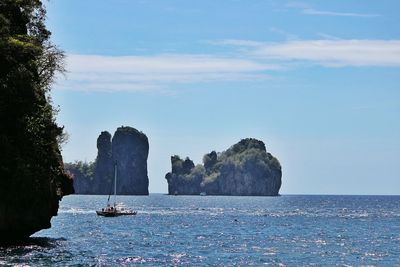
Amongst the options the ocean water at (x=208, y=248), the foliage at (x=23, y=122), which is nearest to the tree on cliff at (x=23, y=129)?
the foliage at (x=23, y=122)

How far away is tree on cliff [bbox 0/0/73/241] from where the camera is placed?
6025 cm

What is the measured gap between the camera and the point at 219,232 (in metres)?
101

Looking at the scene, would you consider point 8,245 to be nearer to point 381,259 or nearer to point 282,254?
point 282,254

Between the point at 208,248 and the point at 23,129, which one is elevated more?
the point at 23,129

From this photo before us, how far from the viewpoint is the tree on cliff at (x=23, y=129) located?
60.2 m

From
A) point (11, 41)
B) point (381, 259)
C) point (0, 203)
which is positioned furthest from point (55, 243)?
point (381, 259)

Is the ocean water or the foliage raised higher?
the foliage

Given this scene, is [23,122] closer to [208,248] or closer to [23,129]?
[23,129]

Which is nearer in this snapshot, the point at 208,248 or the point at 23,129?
the point at 23,129

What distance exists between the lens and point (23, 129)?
204 feet

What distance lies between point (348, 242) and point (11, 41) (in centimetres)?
4454

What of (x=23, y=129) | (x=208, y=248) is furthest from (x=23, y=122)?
(x=208, y=248)

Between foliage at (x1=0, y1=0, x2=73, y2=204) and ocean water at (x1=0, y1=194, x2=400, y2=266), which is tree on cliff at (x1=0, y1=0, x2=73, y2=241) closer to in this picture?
foliage at (x1=0, y1=0, x2=73, y2=204)

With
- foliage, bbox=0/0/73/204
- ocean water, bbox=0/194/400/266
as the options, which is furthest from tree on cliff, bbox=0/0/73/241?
ocean water, bbox=0/194/400/266
